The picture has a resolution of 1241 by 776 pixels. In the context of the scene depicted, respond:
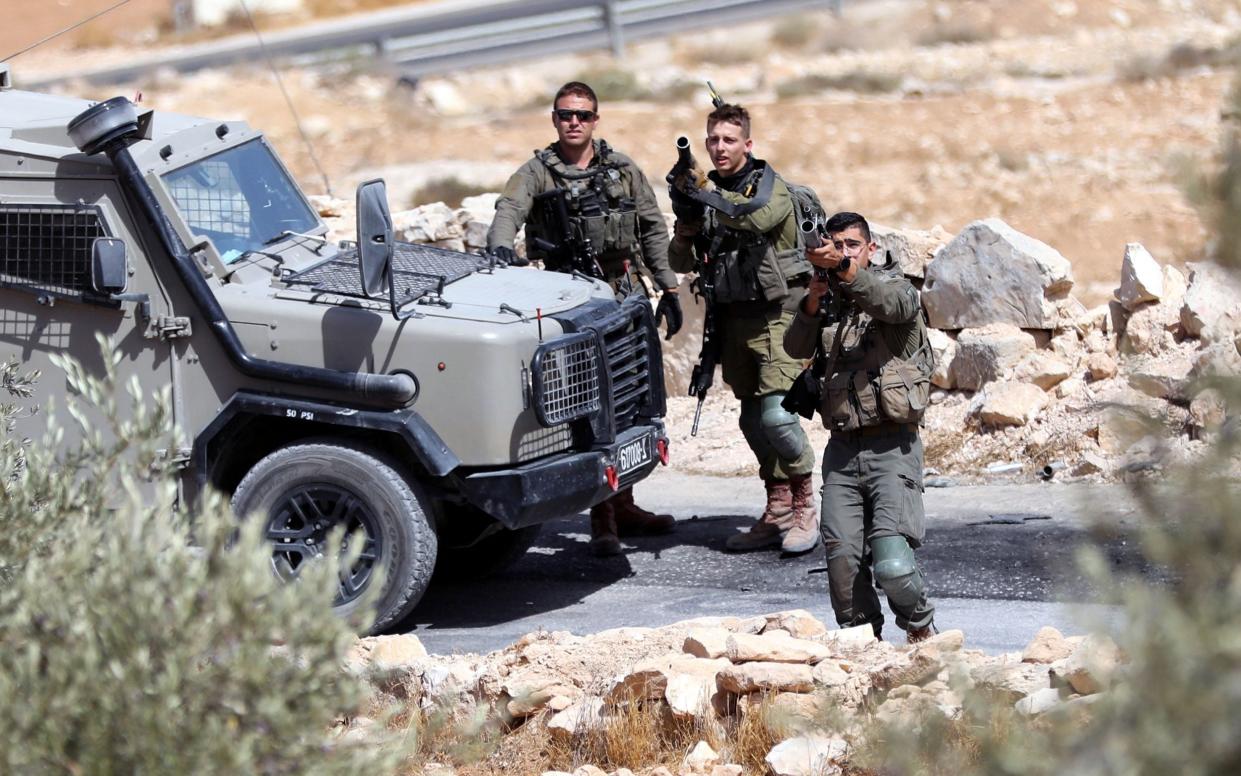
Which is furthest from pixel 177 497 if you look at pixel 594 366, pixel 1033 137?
pixel 1033 137

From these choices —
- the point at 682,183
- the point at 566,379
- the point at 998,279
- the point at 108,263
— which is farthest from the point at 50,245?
the point at 998,279

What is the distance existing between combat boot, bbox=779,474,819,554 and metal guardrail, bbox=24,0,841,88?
19.9 meters

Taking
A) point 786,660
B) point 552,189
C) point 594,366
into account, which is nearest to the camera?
point 786,660

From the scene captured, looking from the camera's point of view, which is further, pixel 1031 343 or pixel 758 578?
pixel 1031 343

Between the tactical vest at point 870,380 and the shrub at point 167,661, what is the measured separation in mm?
2787

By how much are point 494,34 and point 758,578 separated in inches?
860

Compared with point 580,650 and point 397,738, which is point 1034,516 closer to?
point 580,650

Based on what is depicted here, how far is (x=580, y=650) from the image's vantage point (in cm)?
594

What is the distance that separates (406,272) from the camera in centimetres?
721

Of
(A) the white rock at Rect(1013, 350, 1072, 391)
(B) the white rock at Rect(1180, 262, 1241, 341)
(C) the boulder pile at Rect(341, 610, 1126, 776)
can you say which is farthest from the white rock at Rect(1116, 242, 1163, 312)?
(C) the boulder pile at Rect(341, 610, 1126, 776)

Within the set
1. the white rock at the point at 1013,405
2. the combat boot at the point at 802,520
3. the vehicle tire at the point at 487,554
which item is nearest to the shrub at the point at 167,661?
the vehicle tire at the point at 487,554

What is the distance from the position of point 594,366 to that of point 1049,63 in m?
20.3

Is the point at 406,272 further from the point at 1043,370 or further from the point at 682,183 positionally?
the point at 1043,370

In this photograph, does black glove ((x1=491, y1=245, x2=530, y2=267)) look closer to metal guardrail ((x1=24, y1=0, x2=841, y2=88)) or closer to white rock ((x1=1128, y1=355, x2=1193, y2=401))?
white rock ((x1=1128, y1=355, x2=1193, y2=401))
